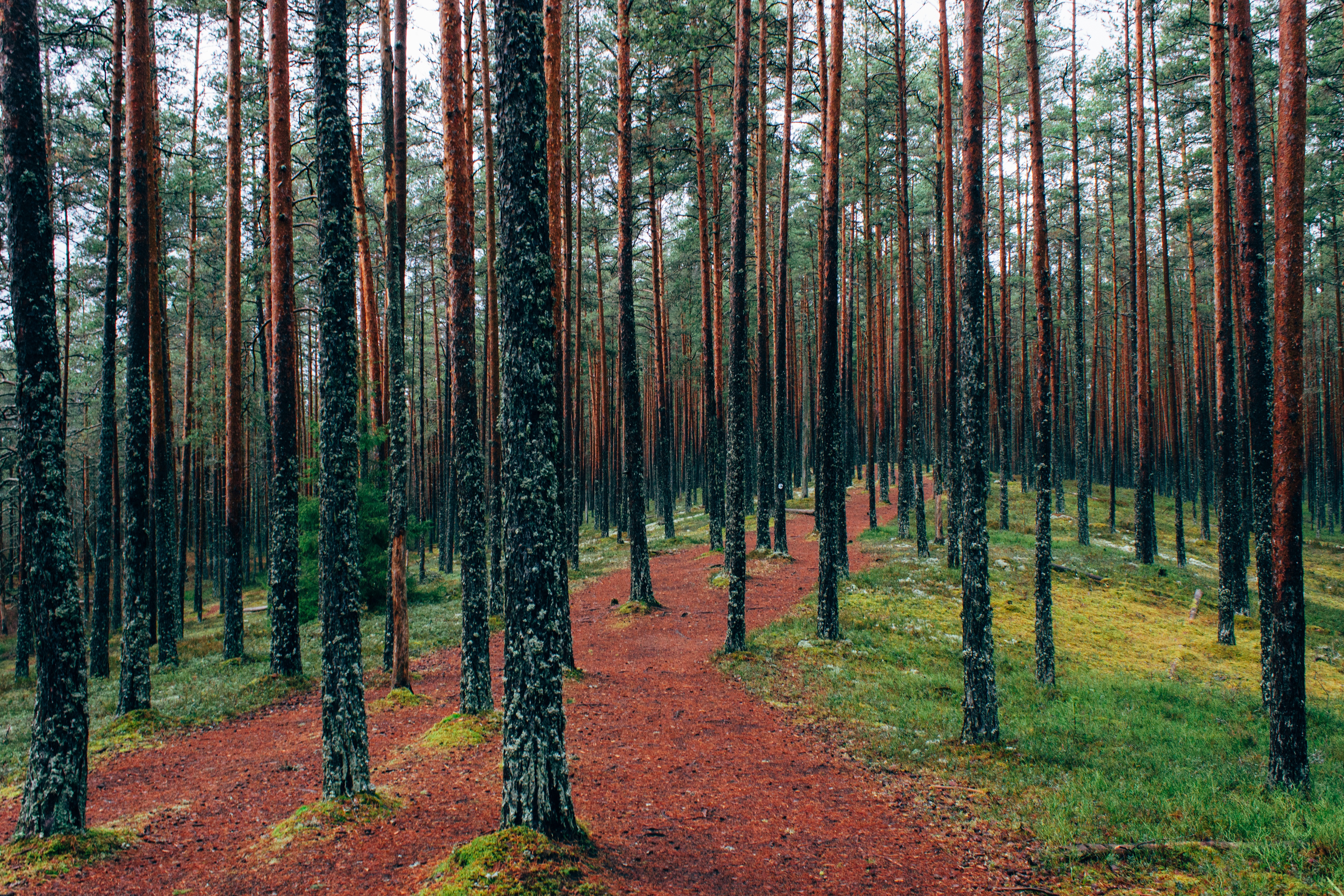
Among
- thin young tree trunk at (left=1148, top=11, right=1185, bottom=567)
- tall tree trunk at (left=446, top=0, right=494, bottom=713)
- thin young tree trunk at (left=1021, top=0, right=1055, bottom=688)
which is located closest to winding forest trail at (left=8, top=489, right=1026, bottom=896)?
tall tree trunk at (left=446, top=0, right=494, bottom=713)

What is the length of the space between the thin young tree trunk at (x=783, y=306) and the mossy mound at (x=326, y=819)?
14036mm

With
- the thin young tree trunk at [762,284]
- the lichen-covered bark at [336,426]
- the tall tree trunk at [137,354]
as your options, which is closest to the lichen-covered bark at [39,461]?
the lichen-covered bark at [336,426]

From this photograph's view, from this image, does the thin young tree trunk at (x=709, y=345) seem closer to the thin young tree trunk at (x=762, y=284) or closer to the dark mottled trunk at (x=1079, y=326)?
the thin young tree trunk at (x=762, y=284)

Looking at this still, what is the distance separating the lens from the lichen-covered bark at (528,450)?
4.86 metres

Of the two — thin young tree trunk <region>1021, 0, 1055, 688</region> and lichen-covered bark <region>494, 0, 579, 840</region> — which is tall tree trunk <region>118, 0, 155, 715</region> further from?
thin young tree trunk <region>1021, 0, 1055, 688</region>

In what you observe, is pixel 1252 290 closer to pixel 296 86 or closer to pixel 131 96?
pixel 131 96

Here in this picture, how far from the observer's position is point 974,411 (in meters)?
8.02

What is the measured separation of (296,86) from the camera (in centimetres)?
1472

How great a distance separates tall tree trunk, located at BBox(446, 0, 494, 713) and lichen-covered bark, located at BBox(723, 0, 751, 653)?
14.8 ft

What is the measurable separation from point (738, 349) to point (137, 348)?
946 centimetres

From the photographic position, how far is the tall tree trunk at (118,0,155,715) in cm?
911

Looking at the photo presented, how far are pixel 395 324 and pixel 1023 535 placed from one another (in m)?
23.8

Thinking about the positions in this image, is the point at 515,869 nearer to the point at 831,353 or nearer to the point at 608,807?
the point at 608,807

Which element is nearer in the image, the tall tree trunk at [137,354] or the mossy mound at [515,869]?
the mossy mound at [515,869]
